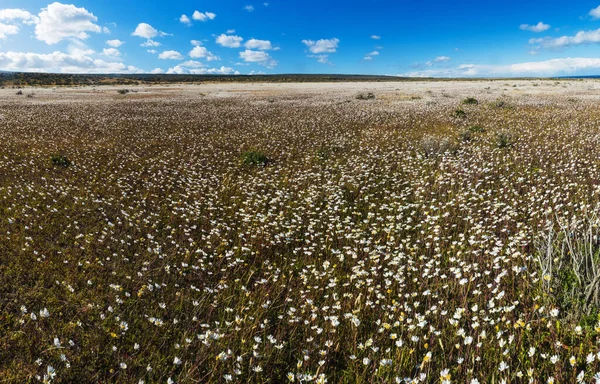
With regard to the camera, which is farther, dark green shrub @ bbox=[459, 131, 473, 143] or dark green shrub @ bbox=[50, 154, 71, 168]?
dark green shrub @ bbox=[459, 131, 473, 143]

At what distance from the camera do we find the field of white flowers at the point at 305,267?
3.88 m

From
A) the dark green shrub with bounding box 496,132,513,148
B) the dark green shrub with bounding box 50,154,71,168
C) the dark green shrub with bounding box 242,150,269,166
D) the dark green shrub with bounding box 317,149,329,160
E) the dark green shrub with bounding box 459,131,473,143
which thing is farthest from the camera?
the dark green shrub with bounding box 459,131,473,143

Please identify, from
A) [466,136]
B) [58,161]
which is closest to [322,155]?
[466,136]

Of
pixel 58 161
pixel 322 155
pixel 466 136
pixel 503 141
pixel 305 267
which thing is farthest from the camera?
pixel 466 136

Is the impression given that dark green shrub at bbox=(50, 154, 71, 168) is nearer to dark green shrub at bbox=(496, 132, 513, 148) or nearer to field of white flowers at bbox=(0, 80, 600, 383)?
field of white flowers at bbox=(0, 80, 600, 383)

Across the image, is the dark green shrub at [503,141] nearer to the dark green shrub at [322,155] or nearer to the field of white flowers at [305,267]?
the field of white flowers at [305,267]

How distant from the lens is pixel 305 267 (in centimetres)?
648

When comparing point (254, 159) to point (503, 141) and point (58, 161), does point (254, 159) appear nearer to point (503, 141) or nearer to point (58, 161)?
point (58, 161)

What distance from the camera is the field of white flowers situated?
12.7ft

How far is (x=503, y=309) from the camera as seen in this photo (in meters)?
4.36

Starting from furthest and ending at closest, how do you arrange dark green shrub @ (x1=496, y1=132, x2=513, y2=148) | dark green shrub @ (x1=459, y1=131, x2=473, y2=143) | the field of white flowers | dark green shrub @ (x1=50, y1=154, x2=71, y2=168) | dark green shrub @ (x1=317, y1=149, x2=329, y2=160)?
dark green shrub @ (x1=459, y1=131, x2=473, y2=143), dark green shrub @ (x1=317, y1=149, x2=329, y2=160), dark green shrub @ (x1=496, y1=132, x2=513, y2=148), dark green shrub @ (x1=50, y1=154, x2=71, y2=168), the field of white flowers

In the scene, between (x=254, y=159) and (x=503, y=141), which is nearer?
(x=254, y=159)

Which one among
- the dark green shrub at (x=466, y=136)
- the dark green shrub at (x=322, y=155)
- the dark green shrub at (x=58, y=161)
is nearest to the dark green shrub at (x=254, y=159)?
the dark green shrub at (x=322, y=155)

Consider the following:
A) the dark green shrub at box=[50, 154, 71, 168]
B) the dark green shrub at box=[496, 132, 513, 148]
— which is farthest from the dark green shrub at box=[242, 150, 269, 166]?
the dark green shrub at box=[496, 132, 513, 148]
